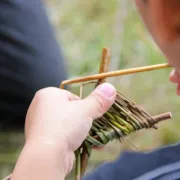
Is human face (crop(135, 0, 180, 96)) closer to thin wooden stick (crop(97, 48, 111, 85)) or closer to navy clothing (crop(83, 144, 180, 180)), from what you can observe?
thin wooden stick (crop(97, 48, 111, 85))

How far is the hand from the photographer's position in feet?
1.92

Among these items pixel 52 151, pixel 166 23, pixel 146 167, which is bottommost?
pixel 146 167

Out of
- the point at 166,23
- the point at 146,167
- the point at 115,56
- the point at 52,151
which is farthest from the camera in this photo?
the point at 115,56

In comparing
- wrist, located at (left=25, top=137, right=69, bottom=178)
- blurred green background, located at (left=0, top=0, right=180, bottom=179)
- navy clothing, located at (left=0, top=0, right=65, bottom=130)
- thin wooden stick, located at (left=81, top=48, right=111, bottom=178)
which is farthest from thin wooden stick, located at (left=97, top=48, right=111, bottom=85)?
blurred green background, located at (left=0, top=0, right=180, bottom=179)

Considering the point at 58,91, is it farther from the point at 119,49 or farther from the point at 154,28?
the point at 119,49

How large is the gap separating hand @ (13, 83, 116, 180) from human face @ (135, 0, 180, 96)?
191mm

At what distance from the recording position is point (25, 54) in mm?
1066

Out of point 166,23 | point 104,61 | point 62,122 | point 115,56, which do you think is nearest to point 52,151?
point 62,122

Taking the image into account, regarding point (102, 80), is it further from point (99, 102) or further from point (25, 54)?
point (25, 54)

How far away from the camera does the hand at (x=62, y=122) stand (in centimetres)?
58

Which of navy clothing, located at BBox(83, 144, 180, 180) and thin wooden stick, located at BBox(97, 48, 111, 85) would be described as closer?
thin wooden stick, located at BBox(97, 48, 111, 85)

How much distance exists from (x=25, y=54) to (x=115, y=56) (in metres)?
0.41

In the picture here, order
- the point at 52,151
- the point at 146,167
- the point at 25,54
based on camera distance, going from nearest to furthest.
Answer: the point at 52,151 < the point at 146,167 < the point at 25,54

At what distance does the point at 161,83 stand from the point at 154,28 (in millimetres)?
964
